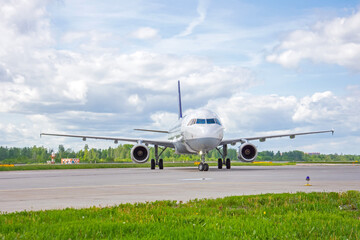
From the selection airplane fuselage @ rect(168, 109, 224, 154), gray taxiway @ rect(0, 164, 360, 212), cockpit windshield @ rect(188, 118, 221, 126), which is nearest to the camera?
gray taxiway @ rect(0, 164, 360, 212)

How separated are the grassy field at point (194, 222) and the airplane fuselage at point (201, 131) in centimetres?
2115

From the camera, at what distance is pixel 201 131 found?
30172mm

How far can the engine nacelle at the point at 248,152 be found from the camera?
1299 inches

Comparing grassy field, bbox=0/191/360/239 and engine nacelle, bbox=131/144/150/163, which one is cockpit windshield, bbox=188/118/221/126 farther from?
grassy field, bbox=0/191/360/239

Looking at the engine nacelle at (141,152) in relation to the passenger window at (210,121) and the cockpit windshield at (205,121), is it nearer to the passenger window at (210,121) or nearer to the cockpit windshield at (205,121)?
the cockpit windshield at (205,121)

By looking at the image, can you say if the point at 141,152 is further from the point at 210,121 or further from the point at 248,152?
the point at 248,152

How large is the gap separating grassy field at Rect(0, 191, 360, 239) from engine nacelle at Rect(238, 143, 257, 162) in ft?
79.1

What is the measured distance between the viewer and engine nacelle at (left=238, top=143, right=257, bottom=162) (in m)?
33.0

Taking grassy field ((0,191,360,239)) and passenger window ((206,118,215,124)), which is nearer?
grassy field ((0,191,360,239))

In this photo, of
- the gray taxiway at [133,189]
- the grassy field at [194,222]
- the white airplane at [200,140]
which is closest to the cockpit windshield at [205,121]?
the white airplane at [200,140]

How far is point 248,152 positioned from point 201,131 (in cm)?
544

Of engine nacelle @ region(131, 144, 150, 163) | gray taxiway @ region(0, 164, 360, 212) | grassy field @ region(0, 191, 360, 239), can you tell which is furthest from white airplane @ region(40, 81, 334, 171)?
grassy field @ region(0, 191, 360, 239)

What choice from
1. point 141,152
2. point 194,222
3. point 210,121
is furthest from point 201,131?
point 194,222

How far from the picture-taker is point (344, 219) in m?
6.87
